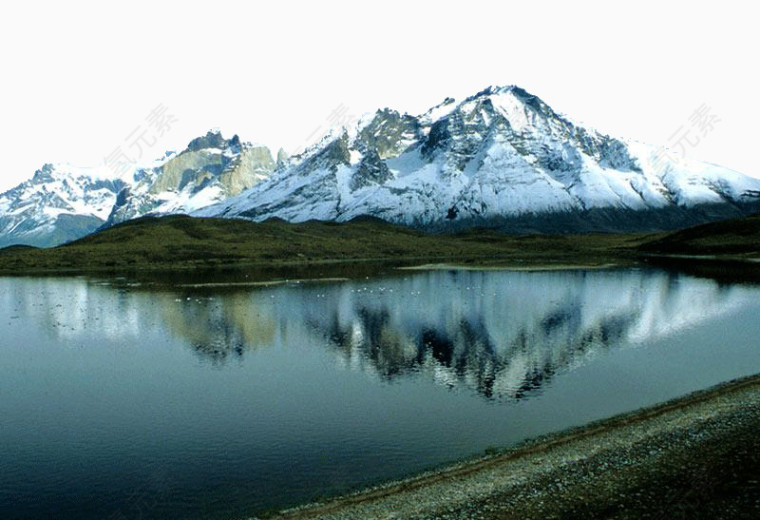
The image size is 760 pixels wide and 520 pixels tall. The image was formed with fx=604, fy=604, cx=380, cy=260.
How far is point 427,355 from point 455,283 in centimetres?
8321

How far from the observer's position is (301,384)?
5491 cm

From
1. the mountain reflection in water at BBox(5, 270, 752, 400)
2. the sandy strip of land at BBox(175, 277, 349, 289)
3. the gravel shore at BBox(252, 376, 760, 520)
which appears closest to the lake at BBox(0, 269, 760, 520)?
the mountain reflection in water at BBox(5, 270, 752, 400)

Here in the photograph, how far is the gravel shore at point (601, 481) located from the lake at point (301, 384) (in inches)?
130

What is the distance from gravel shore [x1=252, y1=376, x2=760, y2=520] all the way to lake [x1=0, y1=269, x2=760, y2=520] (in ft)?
10.8

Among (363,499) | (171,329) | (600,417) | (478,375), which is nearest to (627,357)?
(478,375)

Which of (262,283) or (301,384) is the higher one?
(262,283)

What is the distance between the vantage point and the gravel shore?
1104 inches

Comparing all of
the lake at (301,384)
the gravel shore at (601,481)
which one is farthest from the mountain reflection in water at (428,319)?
the gravel shore at (601,481)

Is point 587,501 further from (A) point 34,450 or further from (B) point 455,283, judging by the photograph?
(B) point 455,283

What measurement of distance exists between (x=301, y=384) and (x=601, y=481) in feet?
98.9

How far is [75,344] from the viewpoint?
253 feet

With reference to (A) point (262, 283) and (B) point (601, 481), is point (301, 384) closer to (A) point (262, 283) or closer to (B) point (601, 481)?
(B) point (601, 481)

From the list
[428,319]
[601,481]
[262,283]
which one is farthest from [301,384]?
[262,283]

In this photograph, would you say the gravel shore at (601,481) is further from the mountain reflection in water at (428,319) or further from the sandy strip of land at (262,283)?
the sandy strip of land at (262,283)
